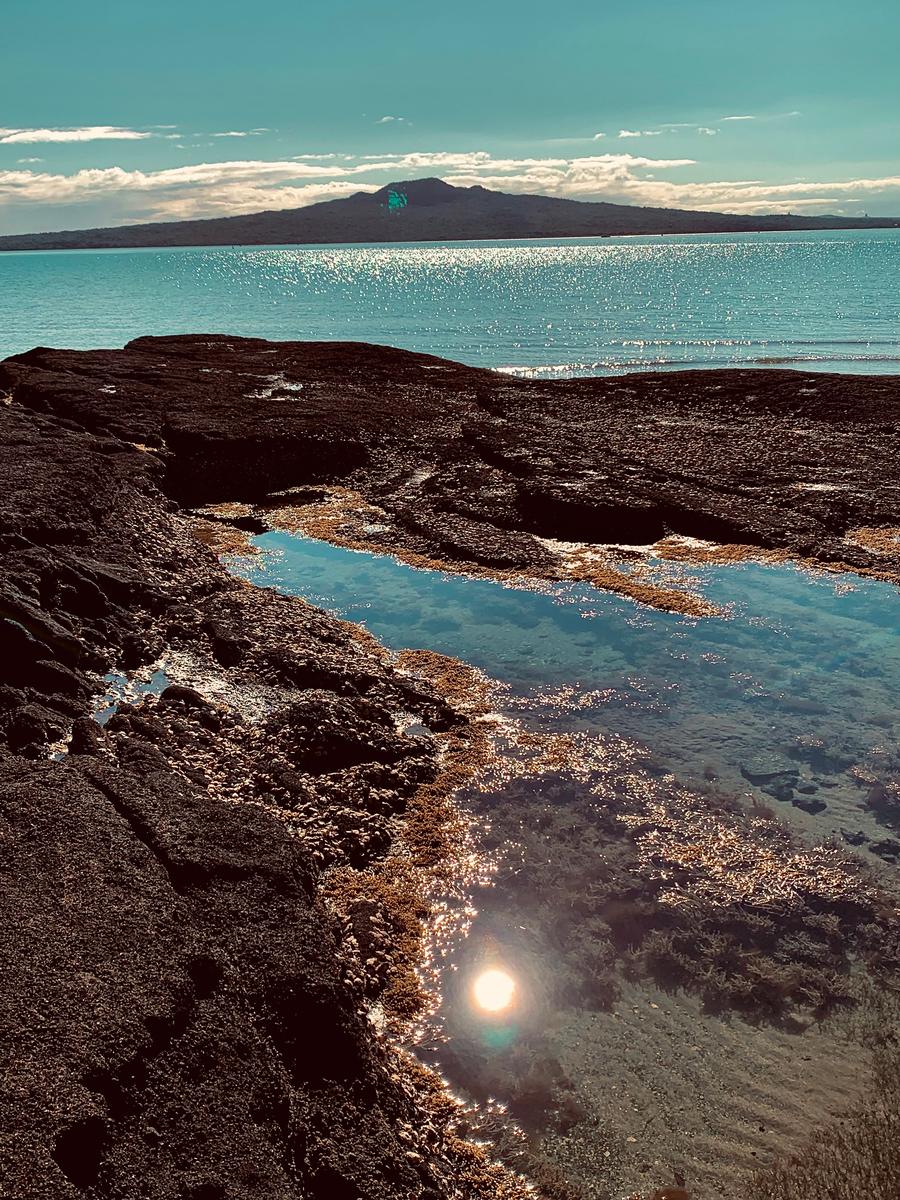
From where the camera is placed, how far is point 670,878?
8.14 m

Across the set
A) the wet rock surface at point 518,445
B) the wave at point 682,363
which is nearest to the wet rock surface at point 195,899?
the wet rock surface at point 518,445

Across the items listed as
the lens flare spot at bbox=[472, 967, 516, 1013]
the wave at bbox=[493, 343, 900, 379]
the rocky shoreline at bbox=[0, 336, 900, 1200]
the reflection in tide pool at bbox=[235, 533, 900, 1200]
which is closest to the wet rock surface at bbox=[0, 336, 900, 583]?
the rocky shoreline at bbox=[0, 336, 900, 1200]

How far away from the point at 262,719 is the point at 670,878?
450 centimetres

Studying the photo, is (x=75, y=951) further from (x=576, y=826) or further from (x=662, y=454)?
(x=662, y=454)

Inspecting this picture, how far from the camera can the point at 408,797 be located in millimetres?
9203

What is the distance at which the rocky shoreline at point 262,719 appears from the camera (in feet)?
16.1

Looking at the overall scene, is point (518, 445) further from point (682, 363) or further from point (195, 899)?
point (682, 363)

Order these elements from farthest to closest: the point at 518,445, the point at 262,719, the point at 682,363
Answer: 1. the point at 682,363
2. the point at 518,445
3. the point at 262,719

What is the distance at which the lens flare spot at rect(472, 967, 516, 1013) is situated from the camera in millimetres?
6750

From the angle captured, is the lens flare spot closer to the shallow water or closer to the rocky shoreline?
the rocky shoreline

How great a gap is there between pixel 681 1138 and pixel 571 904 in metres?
2.24

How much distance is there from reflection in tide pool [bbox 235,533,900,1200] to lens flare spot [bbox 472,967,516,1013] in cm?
2

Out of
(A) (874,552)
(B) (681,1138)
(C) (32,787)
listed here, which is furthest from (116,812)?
(A) (874,552)

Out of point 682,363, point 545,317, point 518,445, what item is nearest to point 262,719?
point 518,445
